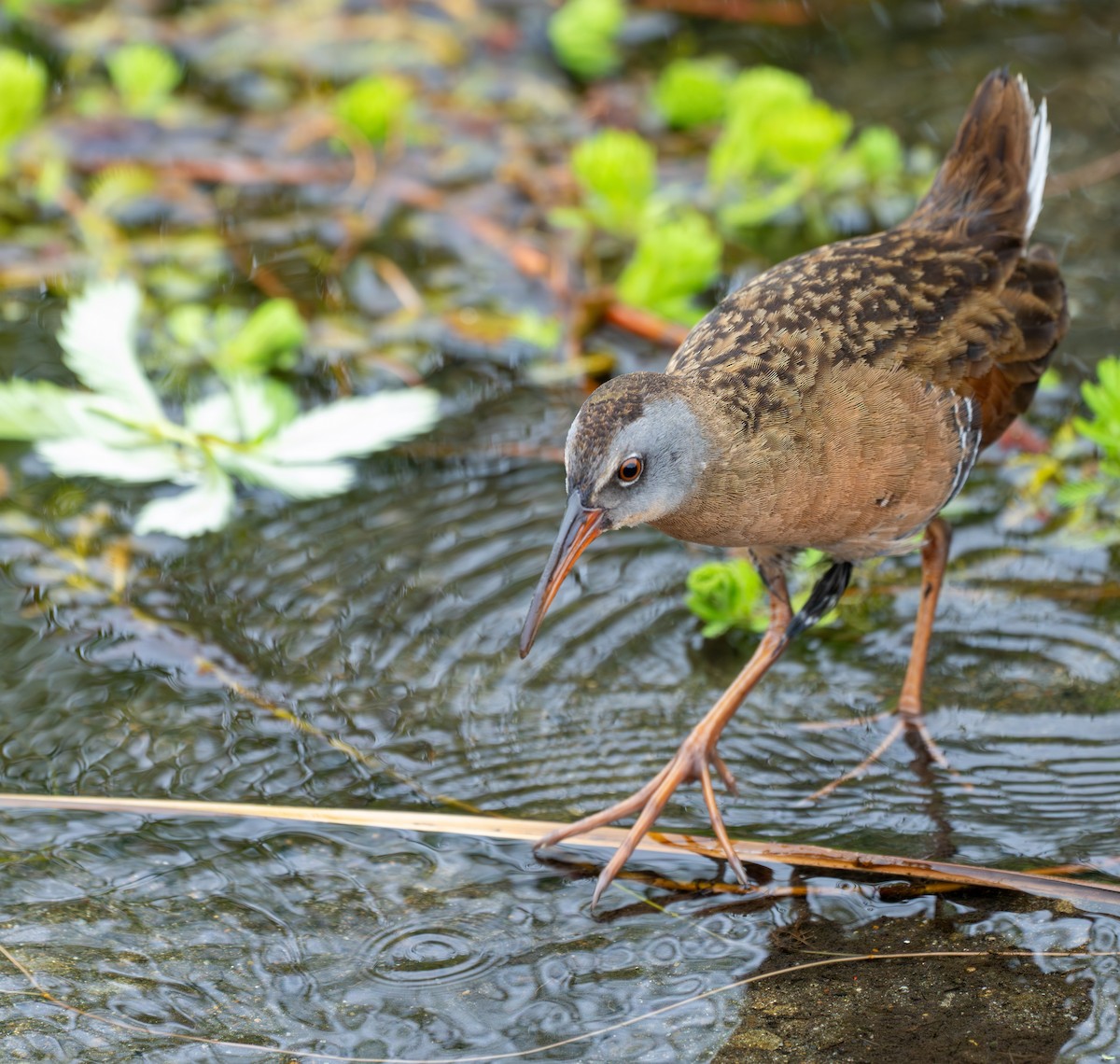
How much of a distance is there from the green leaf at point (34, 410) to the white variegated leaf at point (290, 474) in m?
0.42

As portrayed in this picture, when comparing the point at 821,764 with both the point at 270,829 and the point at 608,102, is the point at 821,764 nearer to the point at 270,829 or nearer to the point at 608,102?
the point at 270,829

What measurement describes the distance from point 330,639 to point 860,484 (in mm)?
1378

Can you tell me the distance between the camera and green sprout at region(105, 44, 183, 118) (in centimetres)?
612

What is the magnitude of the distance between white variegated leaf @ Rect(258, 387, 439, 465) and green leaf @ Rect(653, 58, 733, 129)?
97.6 inches

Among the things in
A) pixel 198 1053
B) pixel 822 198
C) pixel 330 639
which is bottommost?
pixel 198 1053

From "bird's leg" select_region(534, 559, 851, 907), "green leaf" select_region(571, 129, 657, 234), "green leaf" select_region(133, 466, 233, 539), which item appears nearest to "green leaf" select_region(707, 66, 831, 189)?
"green leaf" select_region(571, 129, 657, 234)

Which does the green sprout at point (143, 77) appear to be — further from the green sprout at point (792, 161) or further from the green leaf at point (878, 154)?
the green leaf at point (878, 154)

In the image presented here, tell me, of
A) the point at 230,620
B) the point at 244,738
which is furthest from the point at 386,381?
the point at 244,738

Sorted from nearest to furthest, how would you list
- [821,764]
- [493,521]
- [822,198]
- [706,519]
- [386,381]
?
[706,519] < [821,764] < [493,521] < [386,381] < [822,198]

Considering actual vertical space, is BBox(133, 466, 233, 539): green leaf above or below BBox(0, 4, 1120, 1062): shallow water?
above

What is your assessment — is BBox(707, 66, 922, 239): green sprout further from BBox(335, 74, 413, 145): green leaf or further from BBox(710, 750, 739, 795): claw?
BBox(710, 750, 739, 795): claw

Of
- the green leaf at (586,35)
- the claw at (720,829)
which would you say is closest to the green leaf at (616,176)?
the green leaf at (586,35)

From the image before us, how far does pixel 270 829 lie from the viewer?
3.27 metres

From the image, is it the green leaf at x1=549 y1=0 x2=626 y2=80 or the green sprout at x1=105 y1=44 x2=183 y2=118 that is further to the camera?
the green leaf at x1=549 y1=0 x2=626 y2=80
